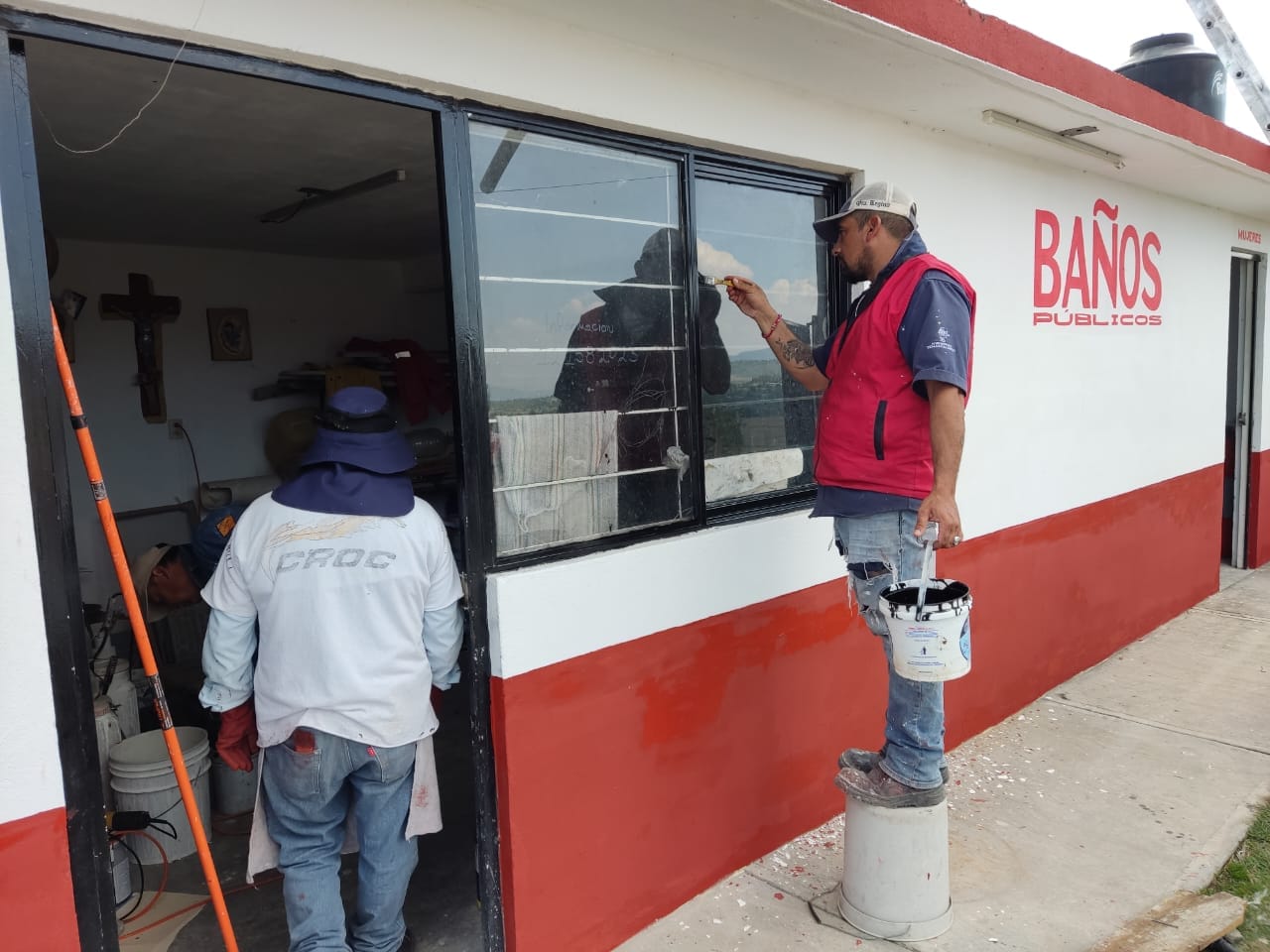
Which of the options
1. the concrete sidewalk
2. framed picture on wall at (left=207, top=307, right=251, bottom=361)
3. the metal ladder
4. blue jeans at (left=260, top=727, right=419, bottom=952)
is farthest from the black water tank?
blue jeans at (left=260, top=727, right=419, bottom=952)

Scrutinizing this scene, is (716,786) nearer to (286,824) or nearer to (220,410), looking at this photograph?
(286,824)

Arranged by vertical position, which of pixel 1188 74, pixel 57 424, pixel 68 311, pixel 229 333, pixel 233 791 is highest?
pixel 1188 74

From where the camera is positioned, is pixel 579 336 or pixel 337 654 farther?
pixel 579 336

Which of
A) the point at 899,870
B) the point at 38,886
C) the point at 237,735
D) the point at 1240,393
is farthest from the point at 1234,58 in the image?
the point at 38,886

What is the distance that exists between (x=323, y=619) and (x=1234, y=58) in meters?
7.10

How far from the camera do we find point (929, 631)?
255 cm

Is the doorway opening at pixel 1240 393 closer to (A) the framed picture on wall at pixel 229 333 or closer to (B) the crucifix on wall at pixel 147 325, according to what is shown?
(A) the framed picture on wall at pixel 229 333

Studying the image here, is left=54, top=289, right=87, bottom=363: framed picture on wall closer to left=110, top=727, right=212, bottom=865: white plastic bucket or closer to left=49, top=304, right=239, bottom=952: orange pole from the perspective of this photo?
left=110, top=727, right=212, bottom=865: white plastic bucket

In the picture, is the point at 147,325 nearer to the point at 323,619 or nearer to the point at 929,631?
the point at 323,619

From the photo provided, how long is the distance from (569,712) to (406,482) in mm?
824

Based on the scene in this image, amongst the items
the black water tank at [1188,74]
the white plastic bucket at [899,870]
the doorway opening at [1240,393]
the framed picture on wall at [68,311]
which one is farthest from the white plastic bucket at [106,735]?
the doorway opening at [1240,393]

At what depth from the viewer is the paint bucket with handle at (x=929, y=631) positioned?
255 cm

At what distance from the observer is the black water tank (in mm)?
5984

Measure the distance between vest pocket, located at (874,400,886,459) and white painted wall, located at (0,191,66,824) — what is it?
219 centimetres
